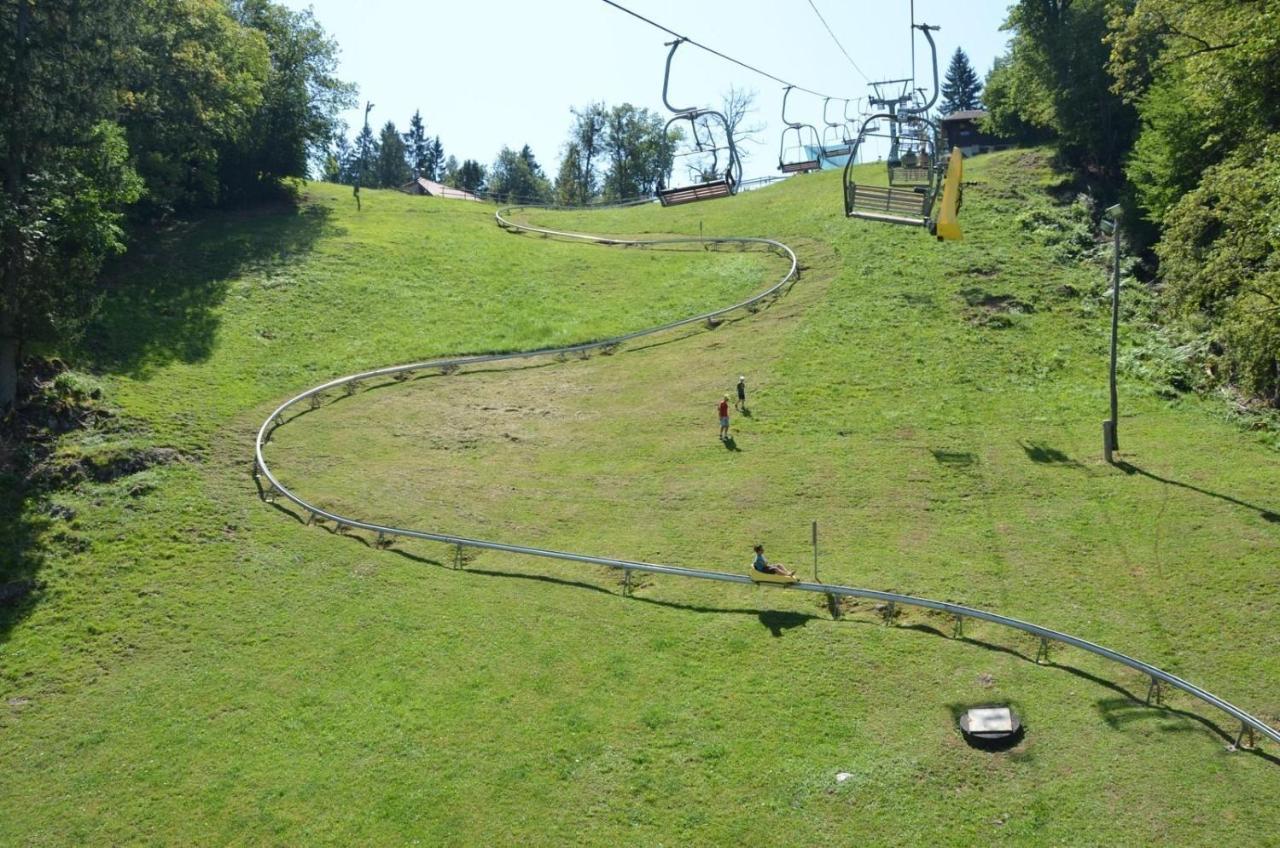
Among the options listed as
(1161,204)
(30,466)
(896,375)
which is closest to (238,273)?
(30,466)

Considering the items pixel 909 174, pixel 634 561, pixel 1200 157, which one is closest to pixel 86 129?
pixel 634 561

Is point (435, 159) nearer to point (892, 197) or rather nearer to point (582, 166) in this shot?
point (582, 166)

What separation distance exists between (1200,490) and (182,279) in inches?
1829

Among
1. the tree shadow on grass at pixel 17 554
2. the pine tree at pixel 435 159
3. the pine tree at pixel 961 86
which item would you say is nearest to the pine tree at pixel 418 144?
the pine tree at pixel 435 159

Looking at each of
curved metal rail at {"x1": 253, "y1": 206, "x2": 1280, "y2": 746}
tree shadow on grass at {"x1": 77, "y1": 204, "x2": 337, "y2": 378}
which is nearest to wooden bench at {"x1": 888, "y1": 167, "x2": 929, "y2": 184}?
curved metal rail at {"x1": 253, "y1": 206, "x2": 1280, "y2": 746}

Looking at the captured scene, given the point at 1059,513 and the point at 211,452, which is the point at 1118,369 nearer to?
the point at 1059,513

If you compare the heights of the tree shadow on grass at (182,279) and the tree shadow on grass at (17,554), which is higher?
the tree shadow on grass at (182,279)

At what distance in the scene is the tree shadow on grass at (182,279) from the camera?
135 feet

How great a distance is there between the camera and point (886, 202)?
102 ft

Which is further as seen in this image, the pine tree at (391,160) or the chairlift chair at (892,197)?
the pine tree at (391,160)

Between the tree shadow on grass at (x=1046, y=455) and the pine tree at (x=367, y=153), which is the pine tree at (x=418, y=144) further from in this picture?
the tree shadow on grass at (x=1046, y=455)

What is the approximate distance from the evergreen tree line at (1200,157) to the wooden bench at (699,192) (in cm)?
1835

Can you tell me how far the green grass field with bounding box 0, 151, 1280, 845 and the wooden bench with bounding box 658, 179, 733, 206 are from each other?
6873 mm

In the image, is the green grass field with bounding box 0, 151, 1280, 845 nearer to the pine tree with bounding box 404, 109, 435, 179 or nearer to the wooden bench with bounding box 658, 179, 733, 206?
the wooden bench with bounding box 658, 179, 733, 206
